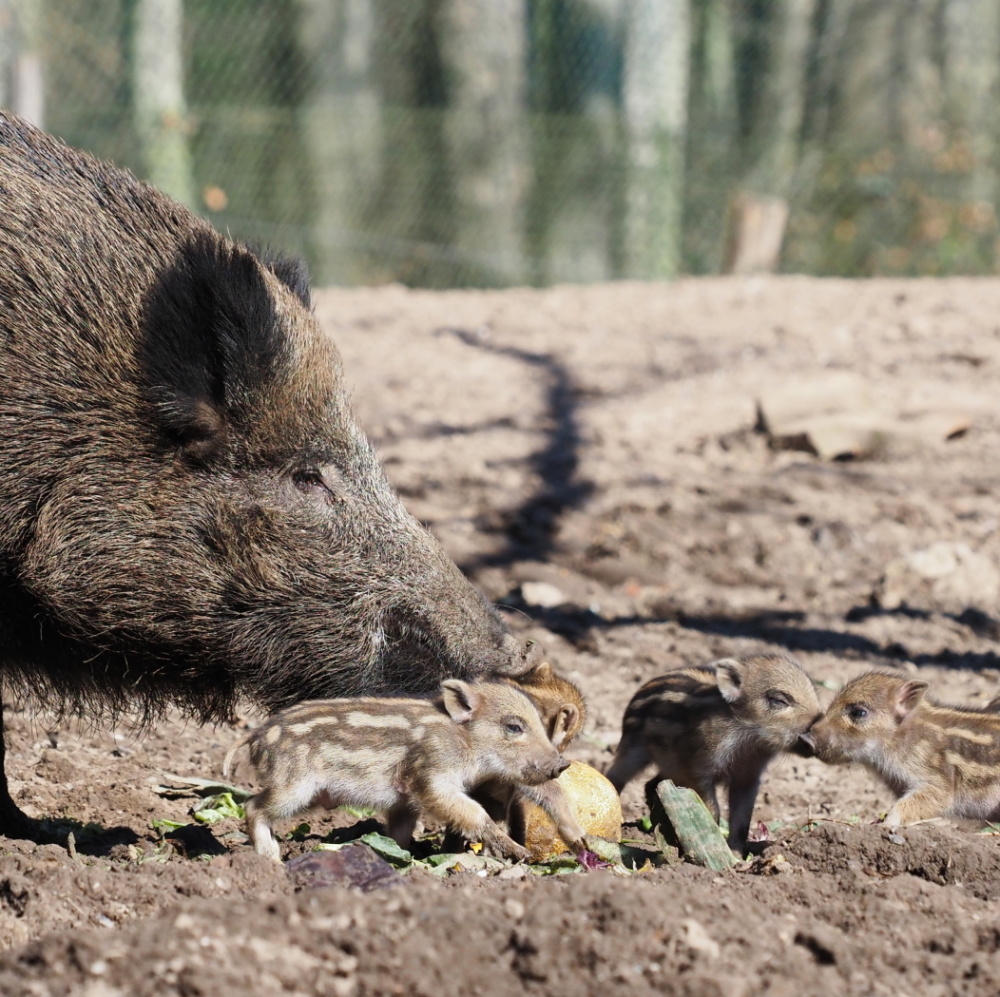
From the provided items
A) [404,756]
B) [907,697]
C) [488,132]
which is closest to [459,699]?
[404,756]

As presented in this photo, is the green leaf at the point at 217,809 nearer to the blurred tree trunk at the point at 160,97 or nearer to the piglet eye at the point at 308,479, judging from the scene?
the piglet eye at the point at 308,479

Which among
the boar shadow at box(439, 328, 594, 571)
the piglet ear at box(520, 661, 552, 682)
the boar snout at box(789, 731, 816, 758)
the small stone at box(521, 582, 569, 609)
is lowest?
the boar snout at box(789, 731, 816, 758)

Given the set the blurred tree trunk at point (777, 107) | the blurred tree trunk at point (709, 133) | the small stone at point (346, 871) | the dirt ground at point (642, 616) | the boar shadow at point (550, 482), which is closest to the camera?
the dirt ground at point (642, 616)

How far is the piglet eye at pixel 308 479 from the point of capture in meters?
3.88

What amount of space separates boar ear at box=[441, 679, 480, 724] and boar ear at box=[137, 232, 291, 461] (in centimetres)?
93

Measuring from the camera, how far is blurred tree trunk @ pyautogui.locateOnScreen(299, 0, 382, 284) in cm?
1495

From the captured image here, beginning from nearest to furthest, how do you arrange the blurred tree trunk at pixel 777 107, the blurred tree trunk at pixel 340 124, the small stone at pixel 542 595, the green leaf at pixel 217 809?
the green leaf at pixel 217 809 < the small stone at pixel 542 595 < the blurred tree trunk at pixel 340 124 < the blurred tree trunk at pixel 777 107

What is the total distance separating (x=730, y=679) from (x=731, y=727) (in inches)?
6.1

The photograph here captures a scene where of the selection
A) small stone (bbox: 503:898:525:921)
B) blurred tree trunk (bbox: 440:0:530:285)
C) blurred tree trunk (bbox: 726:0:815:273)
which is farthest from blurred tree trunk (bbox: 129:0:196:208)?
small stone (bbox: 503:898:525:921)

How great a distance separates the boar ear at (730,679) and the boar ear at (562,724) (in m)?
0.54

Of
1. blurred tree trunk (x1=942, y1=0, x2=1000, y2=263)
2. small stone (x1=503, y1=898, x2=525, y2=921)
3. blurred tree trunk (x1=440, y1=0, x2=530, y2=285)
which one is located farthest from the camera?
blurred tree trunk (x1=942, y1=0, x2=1000, y2=263)

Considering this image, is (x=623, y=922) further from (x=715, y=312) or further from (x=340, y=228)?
(x=340, y=228)

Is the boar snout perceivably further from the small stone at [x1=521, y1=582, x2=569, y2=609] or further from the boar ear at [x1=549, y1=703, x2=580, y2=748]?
the small stone at [x1=521, y1=582, x2=569, y2=609]

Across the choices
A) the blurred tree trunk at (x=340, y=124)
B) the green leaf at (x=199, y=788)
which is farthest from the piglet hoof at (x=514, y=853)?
the blurred tree trunk at (x=340, y=124)
